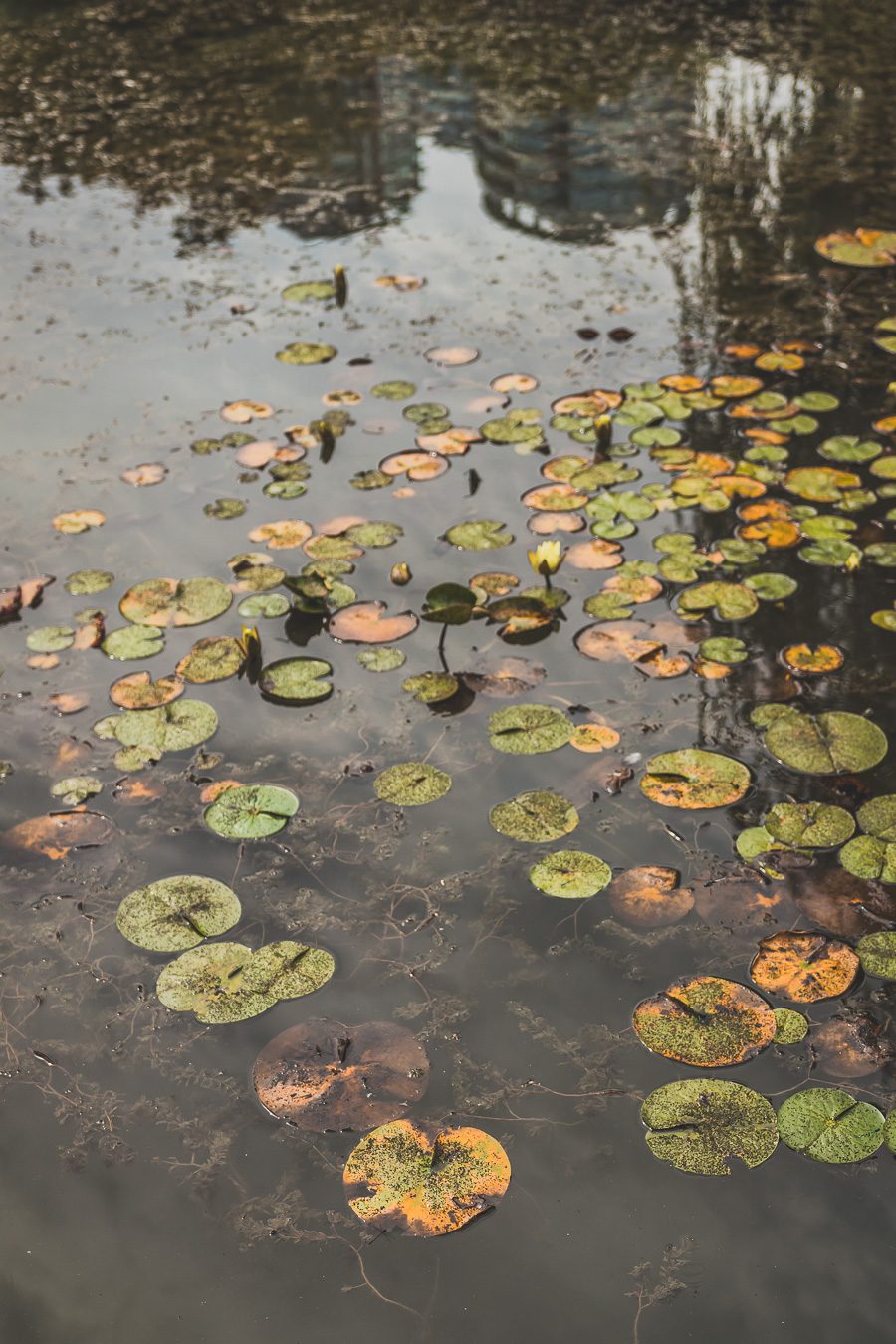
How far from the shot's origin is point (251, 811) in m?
2.49

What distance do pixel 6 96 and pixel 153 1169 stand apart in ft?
22.0

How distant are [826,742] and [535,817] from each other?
26.2 inches

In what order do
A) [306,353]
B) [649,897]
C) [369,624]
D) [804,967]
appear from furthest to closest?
[306,353] < [369,624] < [649,897] < [804,967]

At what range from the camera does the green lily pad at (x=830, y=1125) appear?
1.83m

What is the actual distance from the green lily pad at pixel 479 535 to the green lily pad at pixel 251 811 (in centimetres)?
103

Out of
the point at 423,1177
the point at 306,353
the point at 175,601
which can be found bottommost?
the point at 423,1177

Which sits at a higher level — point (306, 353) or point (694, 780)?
point (306, 353)

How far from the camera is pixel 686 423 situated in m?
3.75

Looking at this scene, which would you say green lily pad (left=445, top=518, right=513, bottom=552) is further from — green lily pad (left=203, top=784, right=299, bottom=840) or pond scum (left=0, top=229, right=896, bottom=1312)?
green lily pad (left=203, top=784, right=299, bottom=840)

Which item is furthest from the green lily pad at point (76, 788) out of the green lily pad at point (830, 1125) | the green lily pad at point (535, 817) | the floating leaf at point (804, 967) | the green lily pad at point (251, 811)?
the green lily pad at point (830, 1125)

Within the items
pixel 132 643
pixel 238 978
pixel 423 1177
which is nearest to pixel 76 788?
pixel 132 643

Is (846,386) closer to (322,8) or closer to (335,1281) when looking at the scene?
(335,1281)

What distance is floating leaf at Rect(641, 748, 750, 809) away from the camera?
246 centimetres

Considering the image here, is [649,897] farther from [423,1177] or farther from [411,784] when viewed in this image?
[423,1177]
